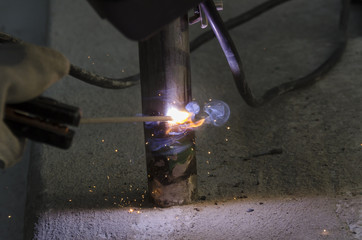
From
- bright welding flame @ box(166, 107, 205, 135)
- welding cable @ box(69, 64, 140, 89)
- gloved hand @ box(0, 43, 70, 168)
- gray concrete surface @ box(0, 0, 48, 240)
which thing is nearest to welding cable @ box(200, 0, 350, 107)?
bright welding flame @ box(166, 107, 205, 135)

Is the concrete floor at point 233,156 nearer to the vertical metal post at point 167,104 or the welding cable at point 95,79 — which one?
the vertical metal post at point 167,104

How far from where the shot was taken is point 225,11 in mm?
3041

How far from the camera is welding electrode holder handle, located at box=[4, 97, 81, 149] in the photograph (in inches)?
37.9

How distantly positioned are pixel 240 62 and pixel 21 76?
3.03 ft

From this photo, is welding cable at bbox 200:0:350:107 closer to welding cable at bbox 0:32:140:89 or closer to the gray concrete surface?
welding cable at bbox 0:32:140:89

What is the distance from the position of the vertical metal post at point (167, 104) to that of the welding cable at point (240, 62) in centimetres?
14

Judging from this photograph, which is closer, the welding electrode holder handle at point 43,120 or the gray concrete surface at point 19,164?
the welding electrode holder handle at point 43,120

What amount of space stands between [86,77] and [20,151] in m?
0.58

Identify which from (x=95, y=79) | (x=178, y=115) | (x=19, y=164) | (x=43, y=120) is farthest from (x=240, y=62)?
(x=19, y=164)

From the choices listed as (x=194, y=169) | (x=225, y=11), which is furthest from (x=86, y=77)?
(x=225, y=11)

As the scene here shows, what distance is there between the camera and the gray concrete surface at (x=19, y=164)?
198 cm

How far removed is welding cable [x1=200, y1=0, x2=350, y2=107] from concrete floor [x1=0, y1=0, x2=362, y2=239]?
2.1 inches

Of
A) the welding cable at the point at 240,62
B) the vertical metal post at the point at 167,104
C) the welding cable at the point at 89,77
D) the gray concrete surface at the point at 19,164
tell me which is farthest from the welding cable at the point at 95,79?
the gray concrete surface at the point at 19,164

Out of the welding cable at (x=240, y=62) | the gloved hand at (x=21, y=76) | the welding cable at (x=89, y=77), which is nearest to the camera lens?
the gloved hand at (x=21, y=76)
